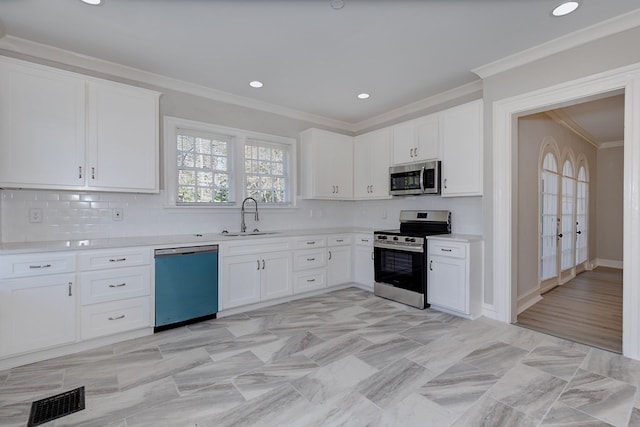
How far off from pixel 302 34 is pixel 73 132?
2.26 metres

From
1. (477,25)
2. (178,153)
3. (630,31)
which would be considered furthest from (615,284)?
(178,153)

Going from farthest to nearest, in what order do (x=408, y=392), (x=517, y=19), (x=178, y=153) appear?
(x=178, y=153), (x=517, y=19), (x=408, y=392)

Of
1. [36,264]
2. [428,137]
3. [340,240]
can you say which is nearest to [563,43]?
[428,137]

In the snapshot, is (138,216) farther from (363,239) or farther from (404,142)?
(404,142)

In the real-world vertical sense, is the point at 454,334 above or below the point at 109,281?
below

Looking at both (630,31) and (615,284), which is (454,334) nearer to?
(630,31)

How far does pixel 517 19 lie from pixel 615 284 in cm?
482

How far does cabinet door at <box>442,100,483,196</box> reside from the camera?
3420 mm

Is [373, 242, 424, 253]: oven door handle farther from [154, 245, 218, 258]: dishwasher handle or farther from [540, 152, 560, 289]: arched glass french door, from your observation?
[154, 245, 218, 258]: dishwasher handle

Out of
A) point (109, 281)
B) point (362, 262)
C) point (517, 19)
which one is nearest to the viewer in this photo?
point (517, 19)

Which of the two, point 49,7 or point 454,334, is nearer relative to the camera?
point 49,7

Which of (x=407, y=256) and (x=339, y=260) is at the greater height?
(x=407, y=256)

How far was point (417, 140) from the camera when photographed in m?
4.06

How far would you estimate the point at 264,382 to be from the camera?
2162mm
